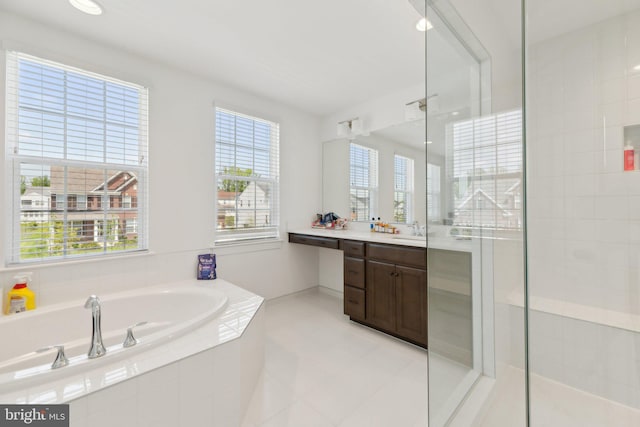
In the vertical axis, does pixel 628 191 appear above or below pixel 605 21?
below

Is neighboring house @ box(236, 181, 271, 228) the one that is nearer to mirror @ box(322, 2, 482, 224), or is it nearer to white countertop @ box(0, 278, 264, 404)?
mirror @ box(322, 2, 482, 224)

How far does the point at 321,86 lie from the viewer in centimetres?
284

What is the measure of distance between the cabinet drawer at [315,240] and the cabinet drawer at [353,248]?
0.10 meters

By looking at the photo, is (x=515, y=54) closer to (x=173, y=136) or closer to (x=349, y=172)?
(x=349, y=172)

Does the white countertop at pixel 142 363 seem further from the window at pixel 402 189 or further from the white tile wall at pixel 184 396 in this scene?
the window at pixel 402 189

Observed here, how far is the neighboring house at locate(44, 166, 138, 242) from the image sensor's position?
1.97 meters

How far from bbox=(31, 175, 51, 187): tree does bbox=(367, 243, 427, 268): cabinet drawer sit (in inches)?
98.7

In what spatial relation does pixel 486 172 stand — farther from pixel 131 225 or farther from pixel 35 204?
pixel 35 204

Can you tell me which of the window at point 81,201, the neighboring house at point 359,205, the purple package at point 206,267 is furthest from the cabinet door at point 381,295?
the window at point 81,201

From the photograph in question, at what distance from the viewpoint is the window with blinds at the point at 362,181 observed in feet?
10.6

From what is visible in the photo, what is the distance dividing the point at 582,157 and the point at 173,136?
2.78m

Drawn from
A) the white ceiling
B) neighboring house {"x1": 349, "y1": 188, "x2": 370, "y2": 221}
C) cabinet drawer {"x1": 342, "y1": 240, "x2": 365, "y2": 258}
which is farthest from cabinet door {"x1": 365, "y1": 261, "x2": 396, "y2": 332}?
the white ceiling

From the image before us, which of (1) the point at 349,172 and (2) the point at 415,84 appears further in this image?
(1) the point at 349,172

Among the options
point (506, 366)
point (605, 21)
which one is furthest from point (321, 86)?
point (506, 366)
